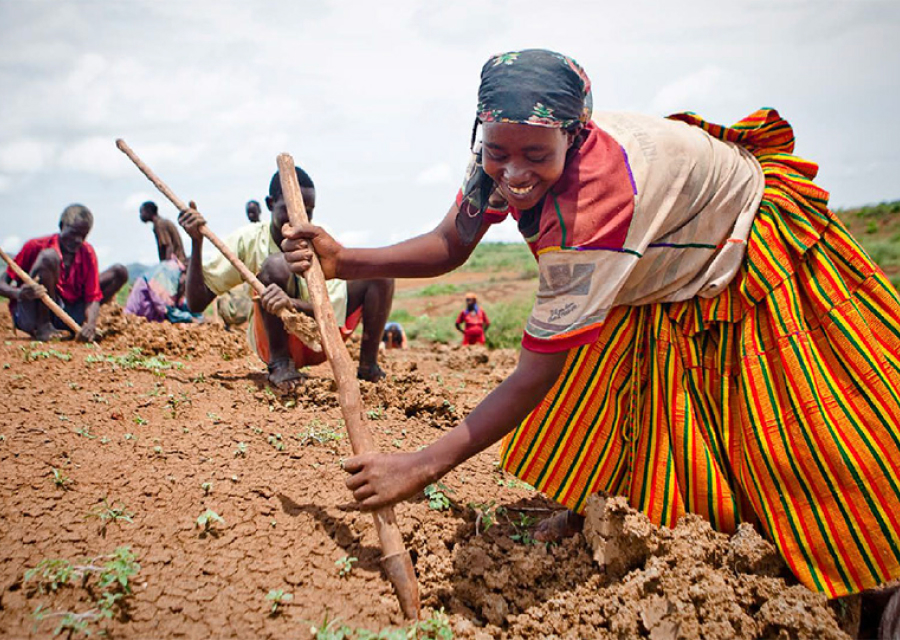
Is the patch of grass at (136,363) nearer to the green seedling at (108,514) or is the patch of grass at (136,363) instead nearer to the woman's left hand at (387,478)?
the green seedling at (108,514)

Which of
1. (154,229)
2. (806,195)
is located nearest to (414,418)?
(806,195)

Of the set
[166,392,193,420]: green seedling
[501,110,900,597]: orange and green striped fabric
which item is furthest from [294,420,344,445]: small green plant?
[501,110,900,597]: orange and green striped fabric

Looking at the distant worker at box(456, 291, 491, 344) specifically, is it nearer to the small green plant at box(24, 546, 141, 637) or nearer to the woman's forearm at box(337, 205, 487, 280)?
the woman's forearm at box(337, 205, 487, 280)

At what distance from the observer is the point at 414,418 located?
10.5 ft

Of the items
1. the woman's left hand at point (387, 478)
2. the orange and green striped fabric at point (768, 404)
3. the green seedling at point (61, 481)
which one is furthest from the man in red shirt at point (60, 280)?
the orange and green striped fabric at point (768, 404)

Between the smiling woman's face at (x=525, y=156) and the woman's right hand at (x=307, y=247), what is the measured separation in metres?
0.74

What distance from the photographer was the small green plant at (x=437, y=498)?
2277 mm

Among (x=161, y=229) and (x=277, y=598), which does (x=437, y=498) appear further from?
(x=161, y=229)

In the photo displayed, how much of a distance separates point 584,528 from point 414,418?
4.29ft

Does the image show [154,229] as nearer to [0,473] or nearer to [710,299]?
[0,473]

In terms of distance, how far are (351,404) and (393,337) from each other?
737cm

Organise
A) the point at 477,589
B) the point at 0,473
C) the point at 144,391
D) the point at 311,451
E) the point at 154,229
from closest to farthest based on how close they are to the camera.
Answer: the point at 477,589 → the point at 0,473 → the point at 311,451 → the point at 144,391 → the point at 154,229

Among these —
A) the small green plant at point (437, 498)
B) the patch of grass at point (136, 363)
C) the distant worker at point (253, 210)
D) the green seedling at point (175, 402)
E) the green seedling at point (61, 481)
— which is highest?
the distant worker at point (253, 210)

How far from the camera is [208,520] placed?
6.53 ft
